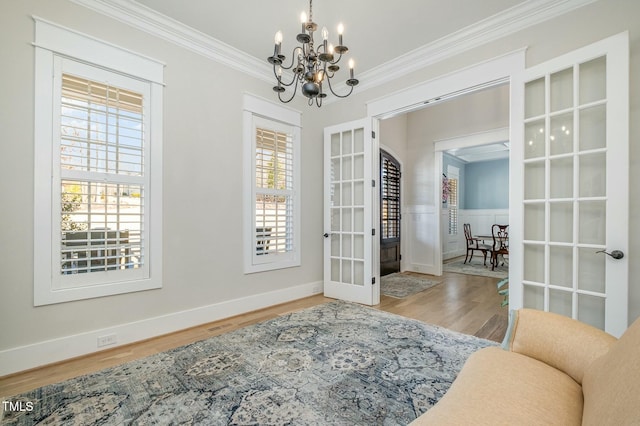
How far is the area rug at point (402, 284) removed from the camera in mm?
4293

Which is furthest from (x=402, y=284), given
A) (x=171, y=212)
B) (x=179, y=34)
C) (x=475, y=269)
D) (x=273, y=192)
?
(x=179, y=34)

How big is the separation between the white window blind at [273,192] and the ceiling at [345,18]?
41.7 inches

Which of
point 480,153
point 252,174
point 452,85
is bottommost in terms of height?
point 252,174

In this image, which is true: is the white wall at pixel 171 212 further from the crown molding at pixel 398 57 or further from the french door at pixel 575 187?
the french door at pixel 575 187

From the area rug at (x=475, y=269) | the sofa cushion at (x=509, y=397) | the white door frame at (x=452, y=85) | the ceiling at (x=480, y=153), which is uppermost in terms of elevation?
the ceiling at (x=480, y=153)

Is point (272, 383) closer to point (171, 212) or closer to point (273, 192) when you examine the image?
point (171, 212)

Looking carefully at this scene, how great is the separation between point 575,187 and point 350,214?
2375mm

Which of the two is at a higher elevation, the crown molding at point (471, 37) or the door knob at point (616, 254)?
the crown molding at point (471, 37)

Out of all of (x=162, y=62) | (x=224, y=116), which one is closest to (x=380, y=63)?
(x=224, y=116)

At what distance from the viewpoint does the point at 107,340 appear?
95.2 inches

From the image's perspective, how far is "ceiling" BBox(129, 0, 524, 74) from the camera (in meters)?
2.52

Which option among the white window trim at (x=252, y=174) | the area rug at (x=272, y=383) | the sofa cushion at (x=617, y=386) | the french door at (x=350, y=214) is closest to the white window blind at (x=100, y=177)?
the area rug at (x=272, y=383)

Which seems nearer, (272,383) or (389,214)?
(272,383)

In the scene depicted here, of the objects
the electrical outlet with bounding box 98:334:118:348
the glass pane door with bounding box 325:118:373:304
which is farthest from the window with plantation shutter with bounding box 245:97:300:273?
the electrical outlet with bounding box 98:334:118:348
